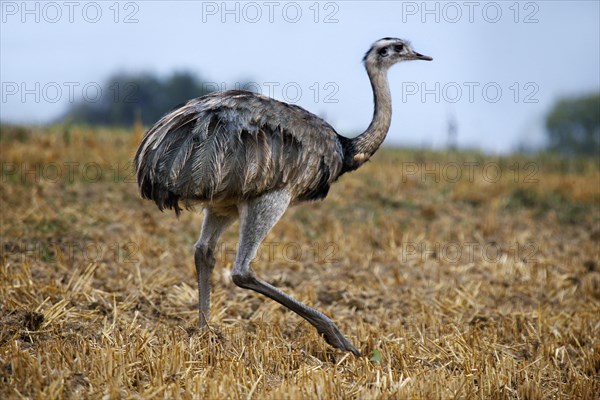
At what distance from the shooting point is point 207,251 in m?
5.20

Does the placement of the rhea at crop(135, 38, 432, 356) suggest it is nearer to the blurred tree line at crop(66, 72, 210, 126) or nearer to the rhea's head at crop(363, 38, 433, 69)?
the rhea's head at crop(363, 38, 433, 69)

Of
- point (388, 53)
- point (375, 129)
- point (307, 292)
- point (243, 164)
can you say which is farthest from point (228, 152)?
point (307, 292)

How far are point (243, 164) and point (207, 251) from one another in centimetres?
89

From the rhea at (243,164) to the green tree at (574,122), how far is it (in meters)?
31.9

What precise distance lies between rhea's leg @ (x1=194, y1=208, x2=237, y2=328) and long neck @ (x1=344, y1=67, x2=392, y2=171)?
0.92 m

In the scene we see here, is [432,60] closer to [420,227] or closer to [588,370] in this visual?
[588,370]

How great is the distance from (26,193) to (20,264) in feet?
8.84

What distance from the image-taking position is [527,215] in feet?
36.3

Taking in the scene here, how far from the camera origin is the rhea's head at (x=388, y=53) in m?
5.69

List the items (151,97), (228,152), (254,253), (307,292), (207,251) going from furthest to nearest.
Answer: (151,97) < (307,292) < (207,251) < (254,253) < (228,152)

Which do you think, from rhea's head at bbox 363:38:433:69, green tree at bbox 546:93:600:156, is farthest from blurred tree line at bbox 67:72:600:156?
rhea's head at bbox 363:38:433:69

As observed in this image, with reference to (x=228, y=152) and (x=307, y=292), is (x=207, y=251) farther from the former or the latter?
(x=307, y=292)

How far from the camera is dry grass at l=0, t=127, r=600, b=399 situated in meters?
3.96

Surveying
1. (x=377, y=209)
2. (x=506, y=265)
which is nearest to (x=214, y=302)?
(x=506, y=265)
